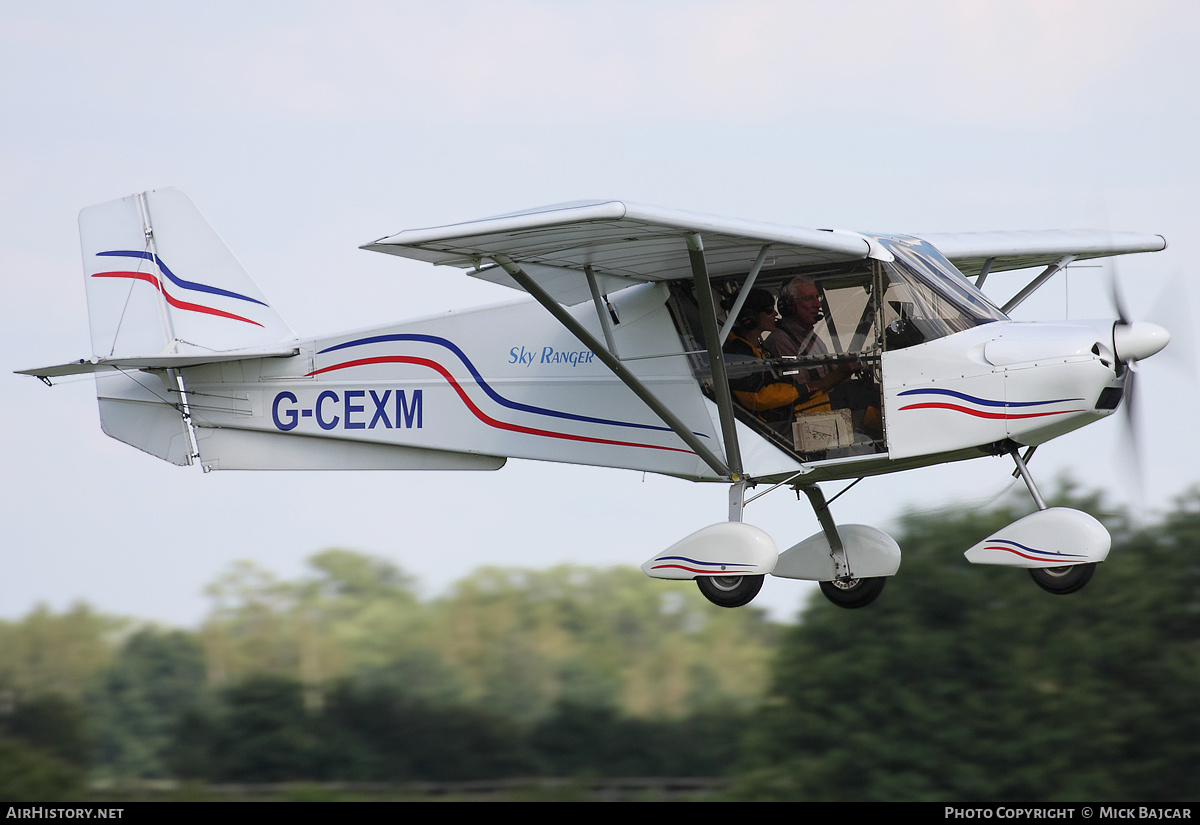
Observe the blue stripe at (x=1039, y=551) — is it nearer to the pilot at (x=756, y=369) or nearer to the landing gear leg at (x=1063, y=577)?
the landing gear leg at (x=1063, y=577)

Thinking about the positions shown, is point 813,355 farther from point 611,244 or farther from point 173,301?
point 173,301

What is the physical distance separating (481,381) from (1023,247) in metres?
4.76

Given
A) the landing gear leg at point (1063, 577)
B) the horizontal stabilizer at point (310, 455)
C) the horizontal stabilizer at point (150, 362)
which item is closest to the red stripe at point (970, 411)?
the landing gear leg at point (1063, 577)

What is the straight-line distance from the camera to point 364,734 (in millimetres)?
27391

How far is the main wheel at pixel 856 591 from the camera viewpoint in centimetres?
982

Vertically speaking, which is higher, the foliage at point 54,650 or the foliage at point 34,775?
the foliage at point 54,650

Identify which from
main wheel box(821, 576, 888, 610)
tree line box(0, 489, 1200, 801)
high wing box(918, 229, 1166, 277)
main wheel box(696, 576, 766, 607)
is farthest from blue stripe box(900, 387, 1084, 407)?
tree line box(0, 489, 1200, 801)

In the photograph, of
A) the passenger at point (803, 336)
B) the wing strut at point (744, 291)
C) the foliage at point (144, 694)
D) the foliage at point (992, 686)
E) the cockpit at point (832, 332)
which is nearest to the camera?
the wing strut at point (744, 291)

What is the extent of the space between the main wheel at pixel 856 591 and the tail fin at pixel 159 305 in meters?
5.02

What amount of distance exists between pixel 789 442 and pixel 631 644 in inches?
701

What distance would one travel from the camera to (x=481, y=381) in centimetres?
976

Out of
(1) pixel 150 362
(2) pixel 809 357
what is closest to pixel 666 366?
(2) pixel 809 357

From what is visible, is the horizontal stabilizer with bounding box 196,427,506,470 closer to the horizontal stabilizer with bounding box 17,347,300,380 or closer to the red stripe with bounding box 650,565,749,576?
the horizontal stabilizer with bounding box 17,347,300,380
